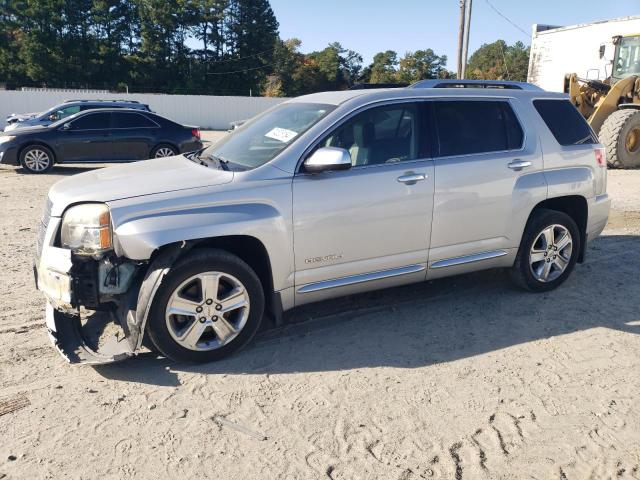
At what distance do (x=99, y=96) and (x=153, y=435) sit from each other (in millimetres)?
32929

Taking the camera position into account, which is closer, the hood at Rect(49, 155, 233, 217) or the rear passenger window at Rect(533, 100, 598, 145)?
the hood at Rect(49, 155, 233, 217)

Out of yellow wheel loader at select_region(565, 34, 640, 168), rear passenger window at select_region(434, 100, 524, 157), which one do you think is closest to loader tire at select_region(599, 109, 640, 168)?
yellow wheel loader at select_region(565, 34, 640, 168)

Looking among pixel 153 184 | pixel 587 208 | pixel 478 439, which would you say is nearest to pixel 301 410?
pixel 478 439

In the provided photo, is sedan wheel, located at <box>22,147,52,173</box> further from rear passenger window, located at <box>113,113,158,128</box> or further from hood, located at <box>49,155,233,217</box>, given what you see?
→ hood, located at <box>49,155,233,217</box>

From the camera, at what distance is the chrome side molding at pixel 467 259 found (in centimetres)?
468

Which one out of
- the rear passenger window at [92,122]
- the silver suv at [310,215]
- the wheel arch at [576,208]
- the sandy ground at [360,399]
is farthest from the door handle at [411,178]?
the rear passenger window at [92,122]

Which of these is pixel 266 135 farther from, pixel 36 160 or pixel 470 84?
pixel 36 160

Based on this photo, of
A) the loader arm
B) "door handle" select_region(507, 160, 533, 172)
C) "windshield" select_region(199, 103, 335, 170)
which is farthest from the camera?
the loader arm

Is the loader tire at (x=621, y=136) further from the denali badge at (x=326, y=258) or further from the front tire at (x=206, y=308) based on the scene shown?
the front tire at (x=206, y=308)

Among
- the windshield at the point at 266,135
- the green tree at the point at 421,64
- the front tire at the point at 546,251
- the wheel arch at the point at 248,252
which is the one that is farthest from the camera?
the green tree at the point at 421,64

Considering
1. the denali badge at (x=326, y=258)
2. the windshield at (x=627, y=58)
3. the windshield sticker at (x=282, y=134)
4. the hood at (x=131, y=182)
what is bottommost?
the denali badge at (x=326, y=258)

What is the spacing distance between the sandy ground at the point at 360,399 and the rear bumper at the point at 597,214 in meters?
0.74

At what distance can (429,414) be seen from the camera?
132 inches

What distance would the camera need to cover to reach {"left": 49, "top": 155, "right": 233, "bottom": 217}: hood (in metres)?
3.74
